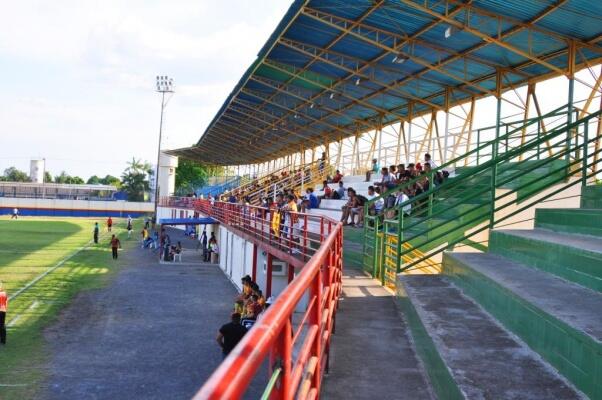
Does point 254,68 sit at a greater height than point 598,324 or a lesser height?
greater

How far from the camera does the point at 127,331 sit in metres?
14.8

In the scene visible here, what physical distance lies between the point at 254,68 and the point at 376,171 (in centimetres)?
707

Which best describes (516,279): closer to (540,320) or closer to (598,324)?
(540,320)

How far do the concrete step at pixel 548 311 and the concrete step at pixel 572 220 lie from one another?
864 millimetres

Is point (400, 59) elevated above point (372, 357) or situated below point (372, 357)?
above

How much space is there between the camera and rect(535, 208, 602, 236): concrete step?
19.9ft

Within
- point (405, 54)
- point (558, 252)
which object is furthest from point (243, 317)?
point (405, 54)

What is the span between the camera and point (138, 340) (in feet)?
45.5

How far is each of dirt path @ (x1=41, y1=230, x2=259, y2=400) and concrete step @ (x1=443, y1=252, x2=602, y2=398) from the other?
17.3ft

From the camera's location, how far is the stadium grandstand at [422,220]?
3.60m

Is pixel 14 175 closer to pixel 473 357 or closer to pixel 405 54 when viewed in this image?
pixel 405 54

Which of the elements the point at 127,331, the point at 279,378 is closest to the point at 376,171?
the point at 127,331

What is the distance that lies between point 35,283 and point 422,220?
18.1m

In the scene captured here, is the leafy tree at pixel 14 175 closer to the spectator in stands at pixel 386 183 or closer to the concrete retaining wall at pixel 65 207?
the concrete retaining wall at pixel 65 207
